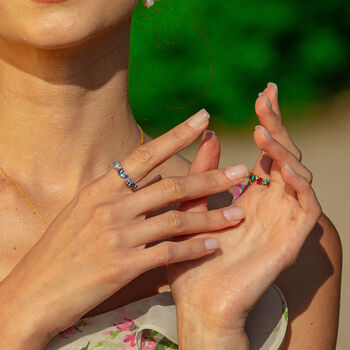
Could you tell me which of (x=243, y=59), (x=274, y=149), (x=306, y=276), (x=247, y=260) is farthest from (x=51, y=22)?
(x=243, y=59)

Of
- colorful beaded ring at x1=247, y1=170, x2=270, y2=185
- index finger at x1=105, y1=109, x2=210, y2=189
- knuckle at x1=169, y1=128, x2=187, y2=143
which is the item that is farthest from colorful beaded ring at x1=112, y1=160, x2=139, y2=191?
colorful beaded ring at x1=247, y1=170, x2=270, y2=185

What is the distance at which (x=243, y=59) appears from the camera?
5.07m

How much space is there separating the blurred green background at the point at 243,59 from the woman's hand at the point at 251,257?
3038 mm

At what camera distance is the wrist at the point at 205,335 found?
1590 millimetres

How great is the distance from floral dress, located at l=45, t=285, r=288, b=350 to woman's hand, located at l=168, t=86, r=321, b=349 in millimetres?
87

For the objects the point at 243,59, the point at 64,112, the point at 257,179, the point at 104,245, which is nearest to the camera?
the point at 104,245

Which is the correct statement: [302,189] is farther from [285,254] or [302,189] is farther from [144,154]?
[144,154]

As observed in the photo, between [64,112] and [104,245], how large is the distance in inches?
16.2

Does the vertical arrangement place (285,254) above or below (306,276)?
above

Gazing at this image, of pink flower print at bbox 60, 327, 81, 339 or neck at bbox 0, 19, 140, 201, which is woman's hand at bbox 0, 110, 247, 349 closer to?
pink flower print at bbox 60, 327, 81, 339

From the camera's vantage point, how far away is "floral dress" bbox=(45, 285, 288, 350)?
170 cm

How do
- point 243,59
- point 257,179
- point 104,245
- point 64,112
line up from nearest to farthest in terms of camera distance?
point 104,245, point 257,179, point 64,112, point 243,59

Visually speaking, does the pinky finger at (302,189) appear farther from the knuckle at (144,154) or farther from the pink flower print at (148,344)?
the pink flower print at (148,344)

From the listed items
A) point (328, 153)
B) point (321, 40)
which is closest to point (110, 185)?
point (328, 153)
